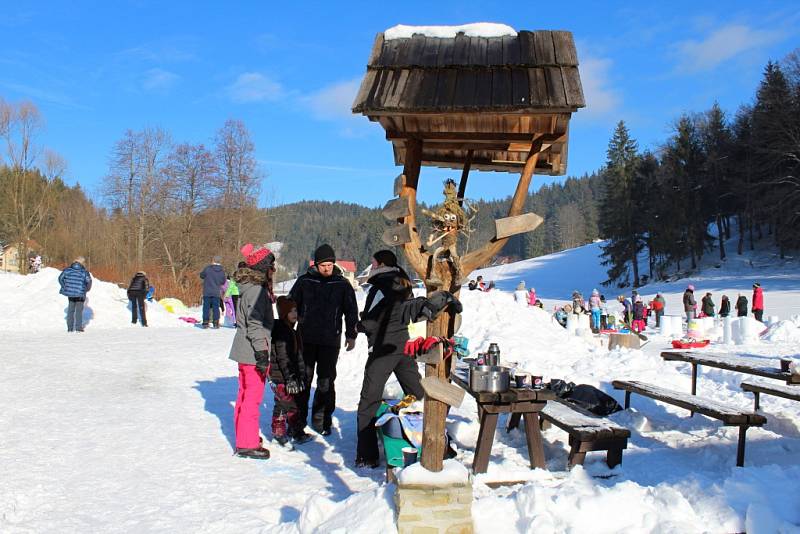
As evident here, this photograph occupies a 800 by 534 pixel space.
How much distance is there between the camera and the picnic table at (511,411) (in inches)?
197

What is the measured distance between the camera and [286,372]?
5898 millimetres

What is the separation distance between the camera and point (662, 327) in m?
19.4

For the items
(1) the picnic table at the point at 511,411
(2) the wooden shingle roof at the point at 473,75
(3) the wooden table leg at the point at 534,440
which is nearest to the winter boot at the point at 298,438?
(1) the picnic table at the point at 511,411

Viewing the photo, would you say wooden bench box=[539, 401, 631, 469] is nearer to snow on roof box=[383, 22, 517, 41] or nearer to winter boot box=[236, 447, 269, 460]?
winter boot box=[236, 447, 269, 460]

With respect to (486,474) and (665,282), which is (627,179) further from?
(486,474)

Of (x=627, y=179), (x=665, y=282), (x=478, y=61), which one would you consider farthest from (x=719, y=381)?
(x=627, y=179)

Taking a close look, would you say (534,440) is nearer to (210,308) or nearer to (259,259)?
(259,259)

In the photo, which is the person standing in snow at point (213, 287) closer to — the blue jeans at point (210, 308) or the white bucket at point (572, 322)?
the blue jeans at point (210, 308)

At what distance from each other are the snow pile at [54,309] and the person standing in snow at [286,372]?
1165 centimetres

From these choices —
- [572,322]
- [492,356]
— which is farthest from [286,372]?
[572,322]

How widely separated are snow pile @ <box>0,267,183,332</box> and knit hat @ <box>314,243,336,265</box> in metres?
12.1

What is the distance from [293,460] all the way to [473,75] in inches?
146

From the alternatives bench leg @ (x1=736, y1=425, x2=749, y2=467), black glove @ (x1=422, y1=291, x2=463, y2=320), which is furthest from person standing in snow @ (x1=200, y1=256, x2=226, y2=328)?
bench leg @ (x1=736, y1=425, x2=749, y2=467)

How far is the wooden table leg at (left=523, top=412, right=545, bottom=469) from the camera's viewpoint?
521 centimetres
